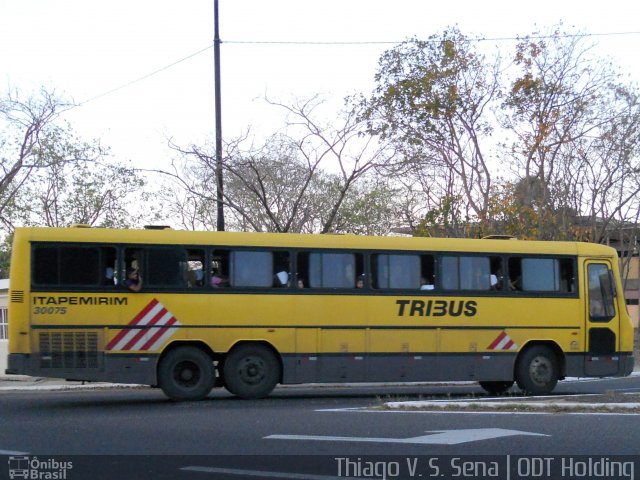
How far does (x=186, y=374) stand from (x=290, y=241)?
10.2 ft

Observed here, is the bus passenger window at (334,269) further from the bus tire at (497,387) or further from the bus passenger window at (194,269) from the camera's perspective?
the bus tire at (497,387)

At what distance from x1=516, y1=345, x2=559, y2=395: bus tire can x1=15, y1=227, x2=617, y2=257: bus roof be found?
2054mm

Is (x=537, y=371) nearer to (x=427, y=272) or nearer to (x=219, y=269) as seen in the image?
(x=427, y=272)

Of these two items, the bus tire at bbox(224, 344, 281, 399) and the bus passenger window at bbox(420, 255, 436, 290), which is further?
the bus passenger window at bbox(420, 255, 436, 290)

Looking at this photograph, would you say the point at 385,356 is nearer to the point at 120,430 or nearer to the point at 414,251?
the point at 414,251

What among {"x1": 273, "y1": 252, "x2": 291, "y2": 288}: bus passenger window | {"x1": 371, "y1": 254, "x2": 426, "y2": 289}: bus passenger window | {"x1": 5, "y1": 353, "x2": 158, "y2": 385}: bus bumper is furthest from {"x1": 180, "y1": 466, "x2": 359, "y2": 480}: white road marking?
{"x1": 371, "y1": 254, "x2": 426, "y2": 289}: bus passenger window

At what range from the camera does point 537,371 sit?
20516mm

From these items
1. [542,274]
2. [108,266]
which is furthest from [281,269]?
[542,274]

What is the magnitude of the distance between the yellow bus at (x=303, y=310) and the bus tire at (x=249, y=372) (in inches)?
0.9

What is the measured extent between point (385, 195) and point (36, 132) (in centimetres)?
1522

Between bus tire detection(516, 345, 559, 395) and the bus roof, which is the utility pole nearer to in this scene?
the bus roof

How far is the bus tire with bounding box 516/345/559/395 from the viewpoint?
66.9 ft

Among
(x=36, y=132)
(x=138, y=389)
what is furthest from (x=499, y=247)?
(x=36, y=132)

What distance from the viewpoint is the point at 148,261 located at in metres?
18.3
